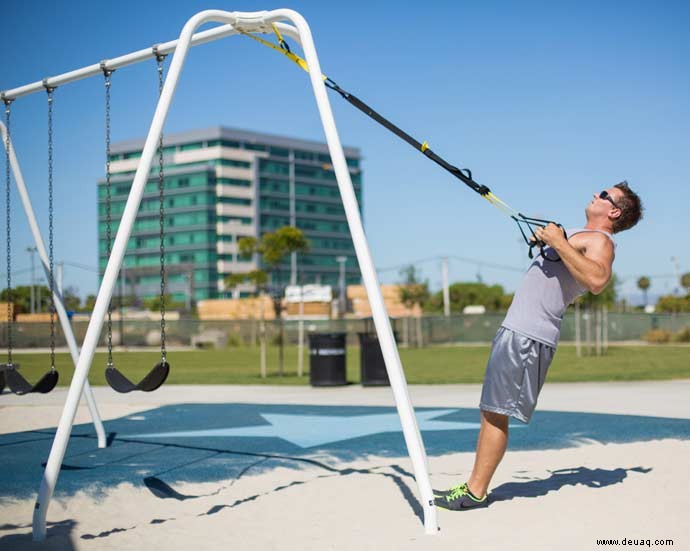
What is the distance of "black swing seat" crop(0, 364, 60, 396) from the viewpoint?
6.94 metres

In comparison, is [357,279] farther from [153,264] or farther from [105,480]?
[105,480]

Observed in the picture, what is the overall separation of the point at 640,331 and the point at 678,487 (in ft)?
148

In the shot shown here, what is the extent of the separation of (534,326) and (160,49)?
138 inches

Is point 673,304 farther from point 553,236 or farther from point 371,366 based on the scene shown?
point 553,236

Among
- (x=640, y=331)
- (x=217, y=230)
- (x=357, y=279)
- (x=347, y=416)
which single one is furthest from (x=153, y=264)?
(x=347, y=416)

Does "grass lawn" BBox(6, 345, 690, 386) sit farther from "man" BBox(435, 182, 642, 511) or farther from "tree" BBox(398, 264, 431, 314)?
"tree" BBox(398, 264, 431, 314)

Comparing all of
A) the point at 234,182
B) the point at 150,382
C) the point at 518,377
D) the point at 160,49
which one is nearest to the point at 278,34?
the point at 160,49

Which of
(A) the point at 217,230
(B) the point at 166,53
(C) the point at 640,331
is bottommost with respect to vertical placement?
(C) the point at 640,331

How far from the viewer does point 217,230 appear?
106 metres

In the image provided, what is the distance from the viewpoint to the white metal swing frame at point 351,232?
491cm

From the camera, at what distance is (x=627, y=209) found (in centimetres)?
516

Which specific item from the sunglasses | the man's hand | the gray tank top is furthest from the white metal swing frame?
the sunglasses

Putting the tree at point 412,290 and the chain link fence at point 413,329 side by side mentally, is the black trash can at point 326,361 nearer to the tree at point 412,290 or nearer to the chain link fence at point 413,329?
the chain link fence at point 413,329

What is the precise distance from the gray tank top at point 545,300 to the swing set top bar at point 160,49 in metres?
2.25
